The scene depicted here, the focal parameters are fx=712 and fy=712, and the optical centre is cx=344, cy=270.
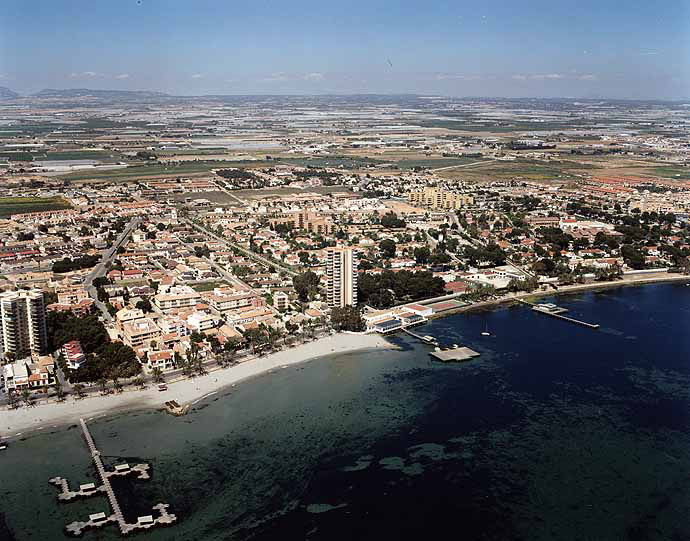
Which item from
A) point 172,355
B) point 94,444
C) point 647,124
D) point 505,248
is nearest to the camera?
point 94,444

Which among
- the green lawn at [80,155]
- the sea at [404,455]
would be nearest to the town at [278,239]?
the green lawn at [80,155]

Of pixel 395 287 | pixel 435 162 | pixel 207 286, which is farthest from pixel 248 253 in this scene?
pixel 435 162

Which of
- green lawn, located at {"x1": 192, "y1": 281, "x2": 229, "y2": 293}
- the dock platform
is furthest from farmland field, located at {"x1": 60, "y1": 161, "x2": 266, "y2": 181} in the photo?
the dock platform

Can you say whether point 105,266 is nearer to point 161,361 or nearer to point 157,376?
point 161,361

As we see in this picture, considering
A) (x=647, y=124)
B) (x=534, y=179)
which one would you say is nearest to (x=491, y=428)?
(x=534, y=179)

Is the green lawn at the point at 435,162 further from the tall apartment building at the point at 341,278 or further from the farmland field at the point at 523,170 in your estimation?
the tall apartment building at the point at 341,278

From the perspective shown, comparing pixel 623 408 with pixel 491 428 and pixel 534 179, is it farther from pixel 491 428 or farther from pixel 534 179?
pixel 534 179

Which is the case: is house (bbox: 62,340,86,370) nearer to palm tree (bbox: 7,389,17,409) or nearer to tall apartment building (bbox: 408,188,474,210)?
palm tree (bbox: 7,389,17,409)
